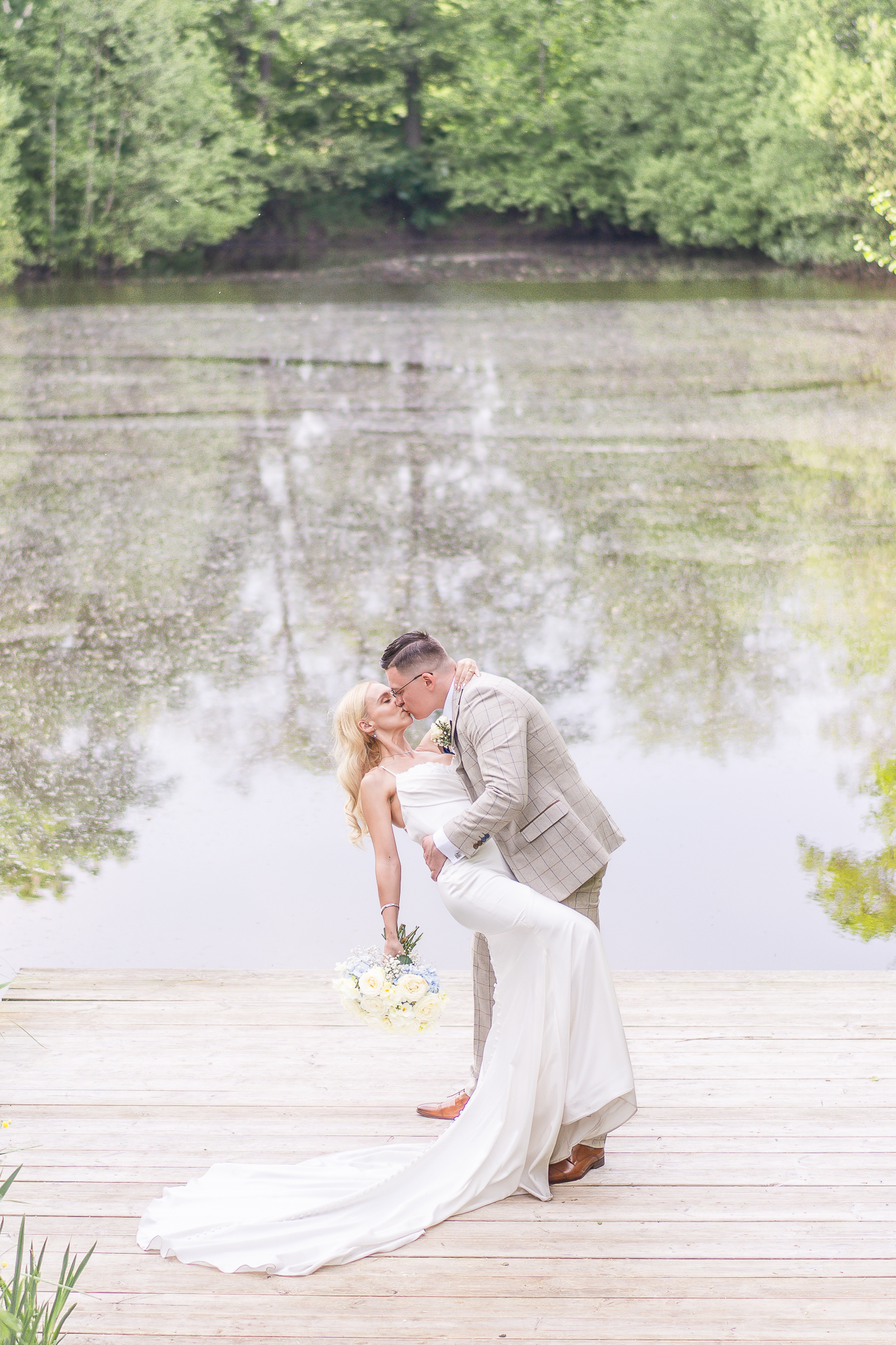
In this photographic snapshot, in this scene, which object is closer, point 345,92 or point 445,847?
point 445,847

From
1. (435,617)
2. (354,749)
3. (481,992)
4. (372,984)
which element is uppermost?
(354,749)

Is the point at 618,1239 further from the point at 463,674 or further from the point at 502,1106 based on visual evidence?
the point at 463,674

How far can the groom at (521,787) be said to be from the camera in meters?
3.51

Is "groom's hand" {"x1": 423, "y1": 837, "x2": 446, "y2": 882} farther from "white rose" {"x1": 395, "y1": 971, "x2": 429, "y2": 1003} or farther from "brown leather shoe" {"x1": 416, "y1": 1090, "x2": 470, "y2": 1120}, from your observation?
"brown leather shoe" {"x1": 416, "y1": 1090, "x2": 470, "y2": 1120}

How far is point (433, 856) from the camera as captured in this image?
365cm

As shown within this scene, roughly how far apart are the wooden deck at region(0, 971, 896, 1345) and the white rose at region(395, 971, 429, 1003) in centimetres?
51

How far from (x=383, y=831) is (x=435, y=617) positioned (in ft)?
22.1

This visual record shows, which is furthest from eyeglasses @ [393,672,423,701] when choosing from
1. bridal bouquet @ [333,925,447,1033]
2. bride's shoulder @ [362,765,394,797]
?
bridal bouquet @ [333,925,447,1033]

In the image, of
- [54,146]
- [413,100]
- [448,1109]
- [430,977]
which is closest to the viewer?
[430,977]

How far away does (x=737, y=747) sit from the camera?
8.39m

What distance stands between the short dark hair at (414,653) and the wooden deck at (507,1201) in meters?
1.39

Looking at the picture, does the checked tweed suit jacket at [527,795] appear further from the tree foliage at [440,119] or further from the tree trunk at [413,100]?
the tree trunk at [413,100]

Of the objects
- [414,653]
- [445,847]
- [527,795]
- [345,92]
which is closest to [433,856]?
[445,847]

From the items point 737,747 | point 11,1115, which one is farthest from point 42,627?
point 11,1115
